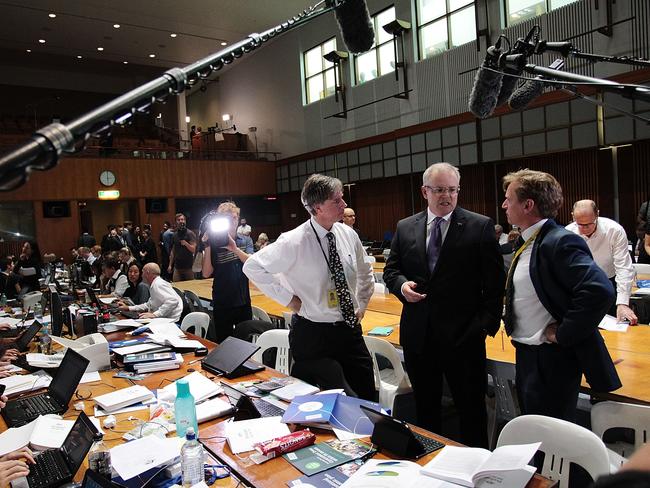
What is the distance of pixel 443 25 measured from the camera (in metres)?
11.7

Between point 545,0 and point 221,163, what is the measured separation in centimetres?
1098

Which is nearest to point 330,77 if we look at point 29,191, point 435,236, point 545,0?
point 545,0

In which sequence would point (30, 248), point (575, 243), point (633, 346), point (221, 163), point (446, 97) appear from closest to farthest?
1. point (575, 243)
2. point (633, 346)
3. point (30, 248)
4. point (446, 97)
5. point (221, 163)

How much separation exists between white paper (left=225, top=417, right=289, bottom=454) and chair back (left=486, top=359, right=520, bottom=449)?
1.34 meters

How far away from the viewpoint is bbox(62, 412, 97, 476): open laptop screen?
177cm

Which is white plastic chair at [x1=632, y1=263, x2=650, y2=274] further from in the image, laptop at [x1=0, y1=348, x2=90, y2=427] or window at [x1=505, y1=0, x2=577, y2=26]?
window at [x1=505, y1=0, x2=577, y2=26]

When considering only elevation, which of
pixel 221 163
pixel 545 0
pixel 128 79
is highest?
pixel 128 79

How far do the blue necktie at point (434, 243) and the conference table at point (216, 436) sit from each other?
97 cm

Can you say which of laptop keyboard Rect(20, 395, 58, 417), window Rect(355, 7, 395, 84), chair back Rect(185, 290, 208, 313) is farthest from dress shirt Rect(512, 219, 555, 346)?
window Rect(355, 7, 395, 84)

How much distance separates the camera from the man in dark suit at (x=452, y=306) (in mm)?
2527

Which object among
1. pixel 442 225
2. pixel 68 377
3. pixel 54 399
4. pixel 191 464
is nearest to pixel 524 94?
pixel 442 225

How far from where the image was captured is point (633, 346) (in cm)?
290

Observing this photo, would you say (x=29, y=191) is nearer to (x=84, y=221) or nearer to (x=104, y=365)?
(x=84, y=221)

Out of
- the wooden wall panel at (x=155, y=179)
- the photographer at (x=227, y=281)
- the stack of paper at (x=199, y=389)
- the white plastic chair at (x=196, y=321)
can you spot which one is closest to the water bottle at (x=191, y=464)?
the stack of paper at (x=199, y=389)
